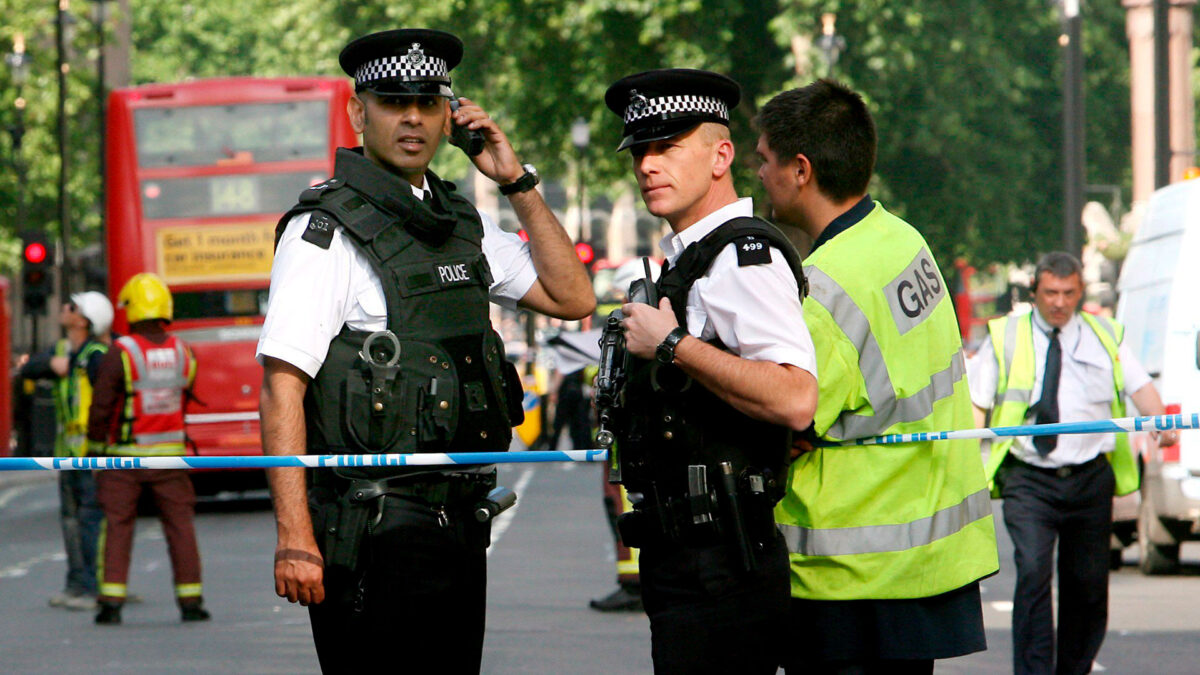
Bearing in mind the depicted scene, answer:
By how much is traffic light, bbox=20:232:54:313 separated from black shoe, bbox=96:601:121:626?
49.9 ft

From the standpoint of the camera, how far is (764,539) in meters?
4.24

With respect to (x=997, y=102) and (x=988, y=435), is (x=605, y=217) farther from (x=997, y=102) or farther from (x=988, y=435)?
(x=988, y=435)

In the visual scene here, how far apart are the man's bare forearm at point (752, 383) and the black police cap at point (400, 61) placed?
104 centimetres

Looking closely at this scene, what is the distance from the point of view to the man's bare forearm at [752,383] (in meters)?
4.08

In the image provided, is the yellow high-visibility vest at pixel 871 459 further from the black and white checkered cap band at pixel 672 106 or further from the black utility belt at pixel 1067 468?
the black utility belt at pixel 1067 468

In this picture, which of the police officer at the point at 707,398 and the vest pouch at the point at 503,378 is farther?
the vest pouch at the point at 503,378

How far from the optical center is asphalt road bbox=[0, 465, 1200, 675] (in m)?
9.22

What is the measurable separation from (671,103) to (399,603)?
4.16 ft

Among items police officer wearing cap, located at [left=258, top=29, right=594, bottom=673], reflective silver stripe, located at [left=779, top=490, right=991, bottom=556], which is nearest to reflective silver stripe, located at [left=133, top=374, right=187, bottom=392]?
police officer wearing cap, located at [left=258, top=29, right=594, bottom=673]

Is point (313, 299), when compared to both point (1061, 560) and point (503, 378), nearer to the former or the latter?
point (503, 378)

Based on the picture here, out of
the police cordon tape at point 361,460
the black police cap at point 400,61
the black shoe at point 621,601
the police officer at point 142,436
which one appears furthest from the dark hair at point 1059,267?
the police officer at point 142,436

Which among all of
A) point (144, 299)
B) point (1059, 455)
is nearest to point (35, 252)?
point (144, 299)

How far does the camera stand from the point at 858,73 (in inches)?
1247

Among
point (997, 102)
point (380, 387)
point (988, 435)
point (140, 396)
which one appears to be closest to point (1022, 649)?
point (988, 435)
